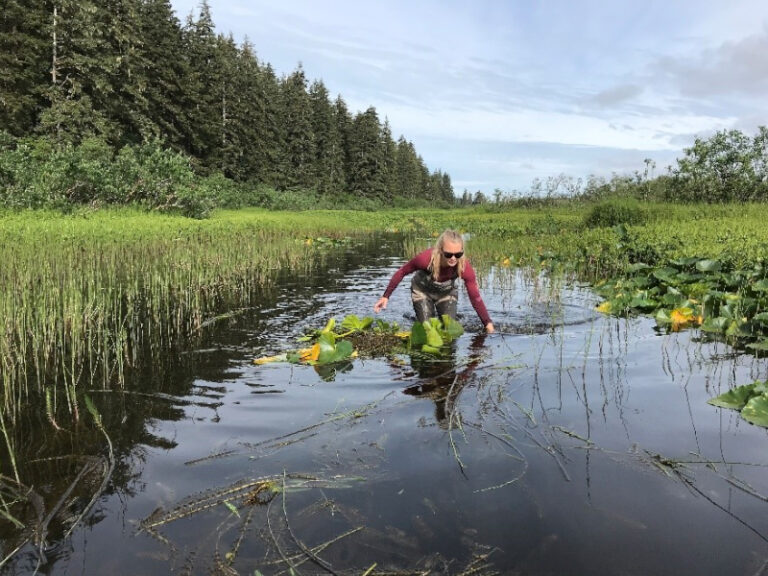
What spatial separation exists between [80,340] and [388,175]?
69.7 metres

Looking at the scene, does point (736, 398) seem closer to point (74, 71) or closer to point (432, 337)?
point (432, 337)

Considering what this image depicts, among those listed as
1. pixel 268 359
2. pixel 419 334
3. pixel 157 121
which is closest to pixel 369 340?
pixel 419 334

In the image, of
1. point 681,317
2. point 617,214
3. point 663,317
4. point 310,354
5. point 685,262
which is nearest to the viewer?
point 310,354

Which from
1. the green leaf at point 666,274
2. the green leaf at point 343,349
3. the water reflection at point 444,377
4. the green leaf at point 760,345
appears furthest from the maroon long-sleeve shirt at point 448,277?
the green leaf at point 666,274

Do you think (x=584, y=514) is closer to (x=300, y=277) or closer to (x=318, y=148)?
(x=300, y=277)

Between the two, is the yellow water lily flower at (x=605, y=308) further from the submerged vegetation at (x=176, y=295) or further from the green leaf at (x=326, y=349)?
the green leaf at (x=326, y=349)

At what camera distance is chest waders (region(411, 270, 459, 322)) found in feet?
26.1

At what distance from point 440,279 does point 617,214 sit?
14122 millimetres

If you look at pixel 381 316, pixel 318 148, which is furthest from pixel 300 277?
pixel 318 148

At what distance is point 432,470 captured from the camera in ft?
12.3

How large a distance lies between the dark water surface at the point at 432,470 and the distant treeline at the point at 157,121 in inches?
616

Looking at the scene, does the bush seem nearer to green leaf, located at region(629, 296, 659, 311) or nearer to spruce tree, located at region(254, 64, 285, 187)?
green leaf, located at region(629, 296, 659, 311)

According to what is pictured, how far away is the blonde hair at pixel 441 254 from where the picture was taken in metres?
7.16

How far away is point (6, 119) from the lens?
27.3 meters
